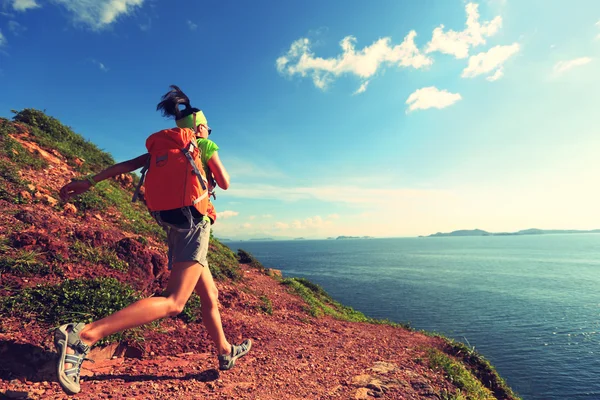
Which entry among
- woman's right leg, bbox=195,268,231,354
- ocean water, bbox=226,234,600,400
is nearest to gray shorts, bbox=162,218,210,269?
woman's right leg, bbox=195,268,231,354

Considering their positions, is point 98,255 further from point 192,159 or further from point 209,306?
point 192,159

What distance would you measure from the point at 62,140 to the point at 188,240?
14.5 meters

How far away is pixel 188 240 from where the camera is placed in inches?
121

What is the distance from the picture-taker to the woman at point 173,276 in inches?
101

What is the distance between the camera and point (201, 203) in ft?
10.1

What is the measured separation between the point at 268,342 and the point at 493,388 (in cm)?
882

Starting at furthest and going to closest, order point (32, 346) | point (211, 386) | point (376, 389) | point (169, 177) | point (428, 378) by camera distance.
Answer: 1. point (428, 378)
2. point (376, 389)
3. point (211, 386)
4. point (32, 346)
5. point (169, 177)

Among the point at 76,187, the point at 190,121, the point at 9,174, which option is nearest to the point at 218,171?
the point at 190,121

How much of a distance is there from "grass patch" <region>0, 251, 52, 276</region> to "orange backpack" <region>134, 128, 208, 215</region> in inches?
136

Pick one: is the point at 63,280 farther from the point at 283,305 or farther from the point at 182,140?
the point at 283,305

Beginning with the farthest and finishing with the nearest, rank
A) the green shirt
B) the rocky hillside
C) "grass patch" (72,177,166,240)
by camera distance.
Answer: "grass patch" (72,177,166,240) → the rocky hillside → the green shirt

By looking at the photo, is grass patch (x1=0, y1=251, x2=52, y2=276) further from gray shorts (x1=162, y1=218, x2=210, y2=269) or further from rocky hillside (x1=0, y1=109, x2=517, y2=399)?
gray shorts (x1=162, y1=218, x2=210, y2=269)

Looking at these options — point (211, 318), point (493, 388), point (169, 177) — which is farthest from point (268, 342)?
point (493, 388)

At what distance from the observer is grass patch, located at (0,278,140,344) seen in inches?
157
